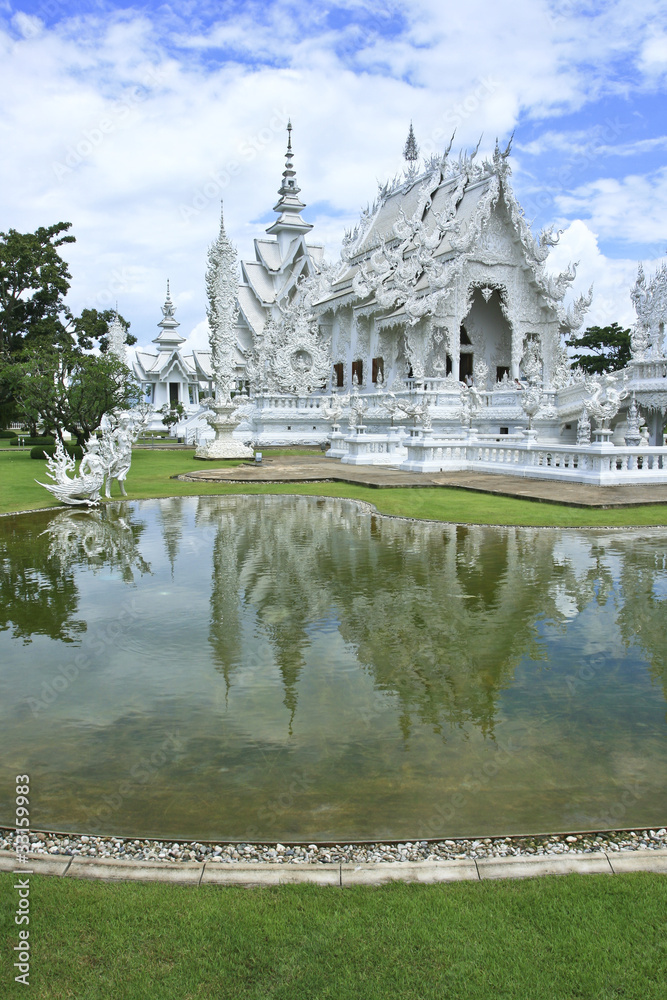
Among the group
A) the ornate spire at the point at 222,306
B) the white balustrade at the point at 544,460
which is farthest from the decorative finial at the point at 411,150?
the white balustrade at the point at 544,460

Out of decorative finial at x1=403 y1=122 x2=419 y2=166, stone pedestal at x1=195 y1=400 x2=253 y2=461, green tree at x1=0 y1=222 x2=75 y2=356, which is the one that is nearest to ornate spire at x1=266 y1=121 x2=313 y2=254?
decorative finial at x1=403 y1=122 x2=419 y2=166

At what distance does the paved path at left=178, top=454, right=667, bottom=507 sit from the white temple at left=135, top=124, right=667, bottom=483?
4.31ft

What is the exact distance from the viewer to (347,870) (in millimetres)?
2971

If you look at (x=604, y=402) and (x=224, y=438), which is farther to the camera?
(x=224, y=438)

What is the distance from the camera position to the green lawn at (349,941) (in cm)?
239

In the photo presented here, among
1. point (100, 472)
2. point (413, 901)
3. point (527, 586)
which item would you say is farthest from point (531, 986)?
point (100, 472)

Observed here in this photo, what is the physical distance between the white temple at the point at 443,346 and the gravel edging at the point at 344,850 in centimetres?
1639

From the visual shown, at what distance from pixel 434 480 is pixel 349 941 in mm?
15209

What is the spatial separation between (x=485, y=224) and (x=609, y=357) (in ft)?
64.5

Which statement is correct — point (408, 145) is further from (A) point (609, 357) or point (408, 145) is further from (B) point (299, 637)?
(B) point (299, 637)

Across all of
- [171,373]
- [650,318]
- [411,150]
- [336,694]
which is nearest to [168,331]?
[171,373]

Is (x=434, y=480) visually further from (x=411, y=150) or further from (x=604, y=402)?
(x=411, y=150)

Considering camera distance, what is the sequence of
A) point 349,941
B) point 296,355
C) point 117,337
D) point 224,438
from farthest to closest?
1. point 117,337
2. point 296,355
3. point 224,438
4. point 349,941

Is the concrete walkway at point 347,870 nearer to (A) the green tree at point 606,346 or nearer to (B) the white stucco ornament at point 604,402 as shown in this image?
(B) the white stucco ornament at point 604,402
